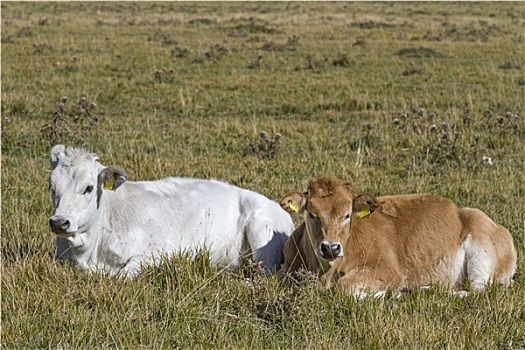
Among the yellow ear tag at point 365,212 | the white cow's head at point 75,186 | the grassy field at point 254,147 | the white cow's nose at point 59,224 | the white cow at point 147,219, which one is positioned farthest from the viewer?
the yellow ear tag at point 365,212

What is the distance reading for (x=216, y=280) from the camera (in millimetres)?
5352

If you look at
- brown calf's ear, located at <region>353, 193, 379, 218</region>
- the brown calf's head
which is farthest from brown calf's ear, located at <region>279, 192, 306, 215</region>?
brown calf's ear, located at <region>353, 193, 379, 218</region>

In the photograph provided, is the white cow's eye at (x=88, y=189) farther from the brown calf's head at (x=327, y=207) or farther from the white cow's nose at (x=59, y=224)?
the brown calf's head at (x=327, y=207)

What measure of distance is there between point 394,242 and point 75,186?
8.38 ft

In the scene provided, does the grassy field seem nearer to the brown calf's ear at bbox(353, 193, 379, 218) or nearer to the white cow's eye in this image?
the white cow's eye

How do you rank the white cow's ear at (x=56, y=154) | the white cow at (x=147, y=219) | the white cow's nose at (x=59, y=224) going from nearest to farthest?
the white cow's nose at (x=59, y=224)
the white cow at (x=147, y=219)
the white cow's ear at (x=56, y=154)

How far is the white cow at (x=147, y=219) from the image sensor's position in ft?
17.9

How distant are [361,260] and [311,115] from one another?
8390 mm

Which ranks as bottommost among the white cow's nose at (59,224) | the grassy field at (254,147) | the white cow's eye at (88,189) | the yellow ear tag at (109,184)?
the grassy field at (254,147)

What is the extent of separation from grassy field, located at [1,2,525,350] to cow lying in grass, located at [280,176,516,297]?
36 cm

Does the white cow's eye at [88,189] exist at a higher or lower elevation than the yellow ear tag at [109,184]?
higher

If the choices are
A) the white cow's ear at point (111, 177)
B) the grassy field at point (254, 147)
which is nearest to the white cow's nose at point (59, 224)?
the grassy field at point (254, 147)

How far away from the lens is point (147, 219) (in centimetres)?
603

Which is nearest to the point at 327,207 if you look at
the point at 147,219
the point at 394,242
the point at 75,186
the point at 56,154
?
the point at 394,242
